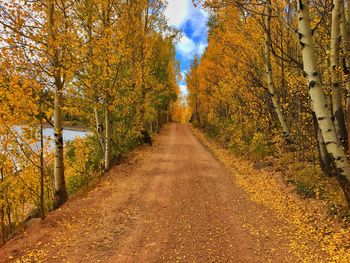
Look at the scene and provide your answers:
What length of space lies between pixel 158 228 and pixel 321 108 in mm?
4372

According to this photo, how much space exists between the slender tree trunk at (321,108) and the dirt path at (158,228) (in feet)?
5.86

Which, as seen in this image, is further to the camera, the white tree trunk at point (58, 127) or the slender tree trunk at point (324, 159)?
the white tree trunk at point (58, 127)

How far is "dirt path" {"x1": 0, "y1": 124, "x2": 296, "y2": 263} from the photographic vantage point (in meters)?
5.55

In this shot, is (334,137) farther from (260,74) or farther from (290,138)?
(260,74)

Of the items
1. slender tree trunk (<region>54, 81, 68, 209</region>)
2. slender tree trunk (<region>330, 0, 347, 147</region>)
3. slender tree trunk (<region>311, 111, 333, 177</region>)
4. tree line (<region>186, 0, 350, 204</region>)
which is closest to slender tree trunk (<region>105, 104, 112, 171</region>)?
slender tree trunk (<region>54, 81, 68, 209</region>)

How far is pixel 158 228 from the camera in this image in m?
6.75

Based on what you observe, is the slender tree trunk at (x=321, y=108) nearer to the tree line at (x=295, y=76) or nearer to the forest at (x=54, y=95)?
the tree line at (x=295, y=76)

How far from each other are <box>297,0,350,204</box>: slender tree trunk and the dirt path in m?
1.79

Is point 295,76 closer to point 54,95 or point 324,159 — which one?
point 324,159

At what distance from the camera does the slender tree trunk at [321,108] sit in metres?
5.77

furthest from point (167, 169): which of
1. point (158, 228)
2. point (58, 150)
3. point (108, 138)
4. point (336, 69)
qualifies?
point (336, 69)

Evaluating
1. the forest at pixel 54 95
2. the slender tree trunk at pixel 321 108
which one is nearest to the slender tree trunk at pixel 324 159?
the slender tree trunk at pixel 321 108

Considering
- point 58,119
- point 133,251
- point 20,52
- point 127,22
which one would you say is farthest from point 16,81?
point 127,22

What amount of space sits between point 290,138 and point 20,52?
977cm
